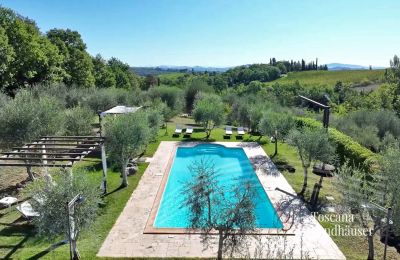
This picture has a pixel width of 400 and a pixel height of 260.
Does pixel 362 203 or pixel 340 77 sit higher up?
pixel 340 77

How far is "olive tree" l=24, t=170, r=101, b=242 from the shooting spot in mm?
9352

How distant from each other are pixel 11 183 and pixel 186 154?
12.7 m

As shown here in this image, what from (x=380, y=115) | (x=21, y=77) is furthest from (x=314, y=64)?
(x=21, y=77)

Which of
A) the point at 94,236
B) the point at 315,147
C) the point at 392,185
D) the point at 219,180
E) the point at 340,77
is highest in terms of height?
the point at 340,77

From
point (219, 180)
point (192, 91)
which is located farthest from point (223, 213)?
point (192, 91)

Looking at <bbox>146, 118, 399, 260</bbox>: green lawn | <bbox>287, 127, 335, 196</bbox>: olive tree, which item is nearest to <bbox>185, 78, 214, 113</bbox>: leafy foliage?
<bbox>146, 118, 399, 260</bbox>: green lawn

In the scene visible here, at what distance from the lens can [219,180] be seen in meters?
19.8

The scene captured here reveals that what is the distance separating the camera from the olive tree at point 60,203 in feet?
30.7

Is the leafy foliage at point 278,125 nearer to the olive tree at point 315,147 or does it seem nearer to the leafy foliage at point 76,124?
the olive tree at point 315,147

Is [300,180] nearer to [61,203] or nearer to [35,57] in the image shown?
[61,203]

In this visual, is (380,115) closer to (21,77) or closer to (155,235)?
(155,235)

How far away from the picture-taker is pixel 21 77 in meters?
35.0

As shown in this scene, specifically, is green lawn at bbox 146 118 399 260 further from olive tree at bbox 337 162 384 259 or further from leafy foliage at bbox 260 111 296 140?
leafy foliage at bbox 260 111 296 140

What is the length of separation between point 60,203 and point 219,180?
11.8 meters
